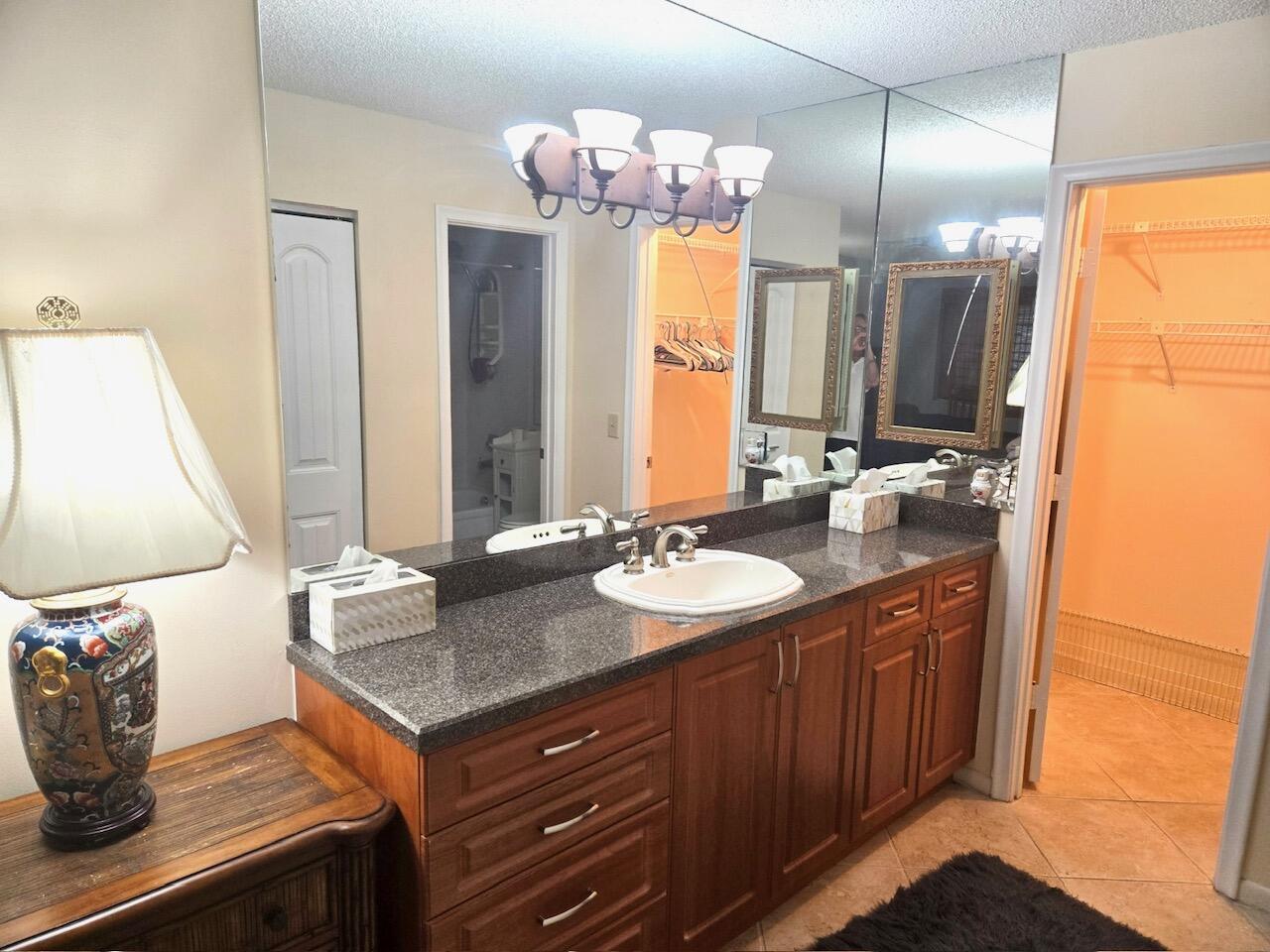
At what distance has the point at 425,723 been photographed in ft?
4.61

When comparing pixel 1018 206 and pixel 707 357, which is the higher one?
pixel 1018 206

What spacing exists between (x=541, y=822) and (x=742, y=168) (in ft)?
6.26

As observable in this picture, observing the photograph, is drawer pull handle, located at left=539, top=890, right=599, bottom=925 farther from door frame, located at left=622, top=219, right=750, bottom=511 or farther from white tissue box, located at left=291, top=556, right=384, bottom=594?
door frame, located at left=622, top=219, right=750, bottom=511

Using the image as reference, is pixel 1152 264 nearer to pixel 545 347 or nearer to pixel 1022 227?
pixel 1022 227

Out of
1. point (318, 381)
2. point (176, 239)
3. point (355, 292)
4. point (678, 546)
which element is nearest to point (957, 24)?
point (678, 546)

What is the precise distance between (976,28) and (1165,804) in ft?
8.48

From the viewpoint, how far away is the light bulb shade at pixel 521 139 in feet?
6.60

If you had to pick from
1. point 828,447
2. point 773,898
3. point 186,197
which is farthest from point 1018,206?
point 186,197

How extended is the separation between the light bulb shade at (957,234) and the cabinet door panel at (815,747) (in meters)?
1.32

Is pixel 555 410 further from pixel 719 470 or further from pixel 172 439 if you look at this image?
pixel 172 439

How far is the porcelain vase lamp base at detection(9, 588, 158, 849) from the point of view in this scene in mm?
1275

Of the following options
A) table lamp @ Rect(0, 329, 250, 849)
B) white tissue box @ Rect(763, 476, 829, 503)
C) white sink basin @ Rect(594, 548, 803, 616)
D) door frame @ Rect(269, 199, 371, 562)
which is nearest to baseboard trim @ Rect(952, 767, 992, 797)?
white tissue box @ Rect(763, 476, 829, 503)

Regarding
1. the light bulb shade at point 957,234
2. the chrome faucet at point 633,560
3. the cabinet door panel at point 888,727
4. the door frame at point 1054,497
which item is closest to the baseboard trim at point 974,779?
the door frame at point 1054,497

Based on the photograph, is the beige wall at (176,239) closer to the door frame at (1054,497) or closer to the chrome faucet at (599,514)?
the chrome faucet at (599,514)
